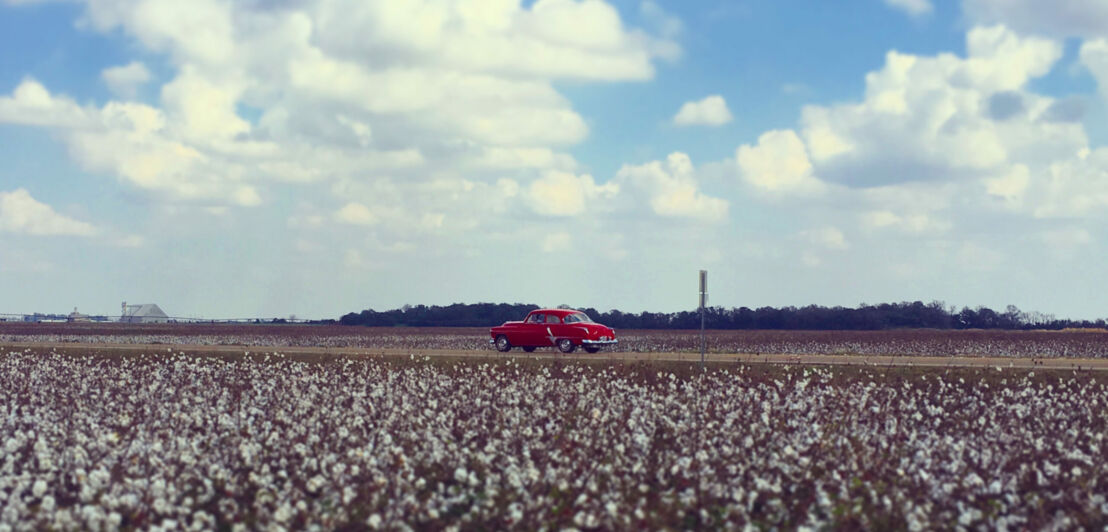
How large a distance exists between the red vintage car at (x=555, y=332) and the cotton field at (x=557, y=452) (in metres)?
9.84

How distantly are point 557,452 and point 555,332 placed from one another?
19.2 meters

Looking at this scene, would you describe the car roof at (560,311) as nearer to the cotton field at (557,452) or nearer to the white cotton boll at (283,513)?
the cotton field at (557,452)

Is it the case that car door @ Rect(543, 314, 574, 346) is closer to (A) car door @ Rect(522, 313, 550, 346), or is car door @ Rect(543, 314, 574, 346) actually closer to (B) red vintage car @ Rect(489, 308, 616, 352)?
(B) red vintage car @ Rect(489, 308, 616, 352)

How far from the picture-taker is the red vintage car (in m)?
33.6

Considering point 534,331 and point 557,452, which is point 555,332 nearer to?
point 534,331

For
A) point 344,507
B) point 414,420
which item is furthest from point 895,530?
point 414,420

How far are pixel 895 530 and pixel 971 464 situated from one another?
3517 mm

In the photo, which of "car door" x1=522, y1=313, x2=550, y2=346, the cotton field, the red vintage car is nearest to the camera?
the cotton field

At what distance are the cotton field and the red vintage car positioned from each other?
9.84 m

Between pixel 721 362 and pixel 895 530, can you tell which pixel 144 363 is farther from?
pixel 895 530

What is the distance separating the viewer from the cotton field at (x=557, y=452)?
12.7 meters

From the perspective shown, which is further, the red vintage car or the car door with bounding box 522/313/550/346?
the car door with bounding box 522/313/550/346

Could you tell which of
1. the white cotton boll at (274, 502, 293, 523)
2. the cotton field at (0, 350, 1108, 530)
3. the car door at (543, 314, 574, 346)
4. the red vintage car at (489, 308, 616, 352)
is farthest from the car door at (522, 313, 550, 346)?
the white cotton boll at (274, 502, 293, 523)

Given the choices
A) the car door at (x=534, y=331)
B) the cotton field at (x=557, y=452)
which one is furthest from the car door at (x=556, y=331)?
the cotton field at (x=557, y=452)
